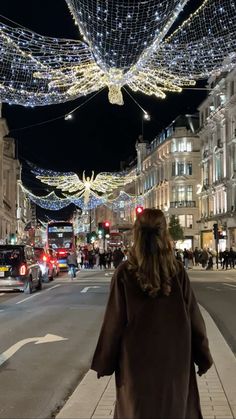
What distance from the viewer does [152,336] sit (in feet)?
11.0

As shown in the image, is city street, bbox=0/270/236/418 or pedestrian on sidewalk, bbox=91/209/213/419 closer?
pedestrian on sidewalk, bbox=91/209/213/419

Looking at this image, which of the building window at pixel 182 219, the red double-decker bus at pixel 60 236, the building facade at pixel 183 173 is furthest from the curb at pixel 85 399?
the building window at pixel 182 219

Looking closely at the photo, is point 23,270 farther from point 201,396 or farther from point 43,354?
point 201,396

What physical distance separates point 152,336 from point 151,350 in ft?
0.26

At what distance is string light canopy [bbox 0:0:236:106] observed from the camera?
45.5 ft

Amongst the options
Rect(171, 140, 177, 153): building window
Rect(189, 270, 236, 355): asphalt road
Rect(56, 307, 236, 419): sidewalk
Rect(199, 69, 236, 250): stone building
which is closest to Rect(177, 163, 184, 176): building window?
Rect(171, 140, 177, 153): building window

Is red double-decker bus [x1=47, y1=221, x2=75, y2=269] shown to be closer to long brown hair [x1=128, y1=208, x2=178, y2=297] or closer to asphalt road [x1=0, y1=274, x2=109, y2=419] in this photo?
asphalt road [x1=0, y1=274, x2=109, y2=419]

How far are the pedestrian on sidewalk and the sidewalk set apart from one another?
7.28ft

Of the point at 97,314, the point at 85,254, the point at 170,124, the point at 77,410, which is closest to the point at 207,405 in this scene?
the point at 77,410

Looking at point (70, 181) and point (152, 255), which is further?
point (70, 181)

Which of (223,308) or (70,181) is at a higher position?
(70,181)

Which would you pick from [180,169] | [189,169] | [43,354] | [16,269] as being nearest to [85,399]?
[43,354]

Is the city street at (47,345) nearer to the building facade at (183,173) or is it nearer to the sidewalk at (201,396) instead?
the sidewalk at (201,396)

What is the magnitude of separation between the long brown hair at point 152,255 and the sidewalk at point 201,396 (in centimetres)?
247
